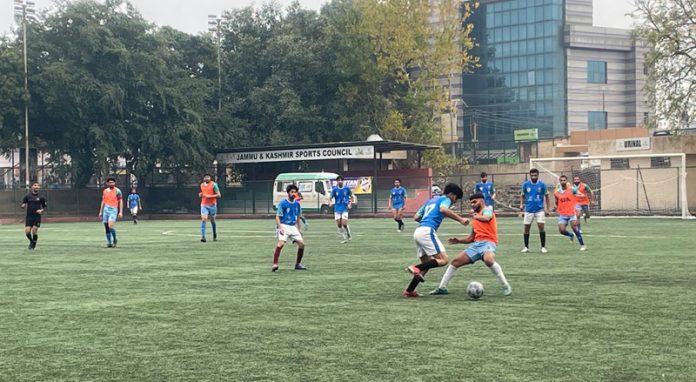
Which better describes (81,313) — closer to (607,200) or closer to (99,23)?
(607,200)

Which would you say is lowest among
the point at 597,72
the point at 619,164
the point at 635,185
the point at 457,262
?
the point at 457,262

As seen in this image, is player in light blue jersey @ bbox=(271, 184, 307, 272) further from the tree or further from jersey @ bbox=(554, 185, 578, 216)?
the tree

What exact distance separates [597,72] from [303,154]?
6287cm

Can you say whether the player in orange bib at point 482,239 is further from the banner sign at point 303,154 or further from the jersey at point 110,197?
the banner sign at point 303,154

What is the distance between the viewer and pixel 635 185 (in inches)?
1751

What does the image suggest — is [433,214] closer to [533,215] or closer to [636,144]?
[533,215]

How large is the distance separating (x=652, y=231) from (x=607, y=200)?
17.2 meters

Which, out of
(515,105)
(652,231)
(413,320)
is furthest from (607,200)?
(515,105)

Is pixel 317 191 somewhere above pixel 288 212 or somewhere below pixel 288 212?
below

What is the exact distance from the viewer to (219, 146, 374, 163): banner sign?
50094 mm

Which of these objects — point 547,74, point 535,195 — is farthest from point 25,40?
point 547,74

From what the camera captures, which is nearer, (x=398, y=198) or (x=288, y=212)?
(x=288, y=212)

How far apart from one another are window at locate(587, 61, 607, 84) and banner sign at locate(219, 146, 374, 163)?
5893 centimetres

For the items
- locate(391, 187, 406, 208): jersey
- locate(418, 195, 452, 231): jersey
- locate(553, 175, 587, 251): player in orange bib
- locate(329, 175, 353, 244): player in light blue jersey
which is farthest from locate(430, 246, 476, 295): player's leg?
locate(391, 187, 406, 208): jersey
